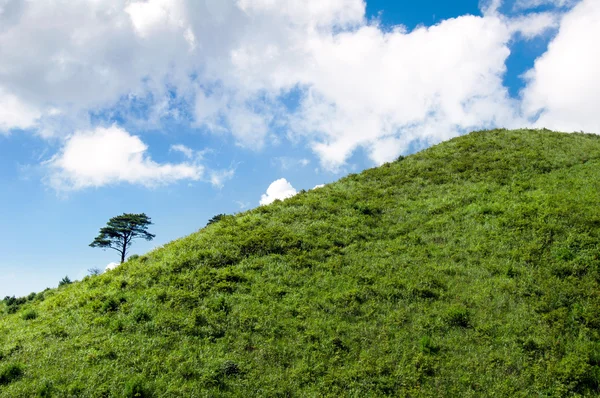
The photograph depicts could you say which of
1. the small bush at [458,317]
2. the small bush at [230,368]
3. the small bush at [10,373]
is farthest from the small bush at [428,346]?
the small bush at [10,373]

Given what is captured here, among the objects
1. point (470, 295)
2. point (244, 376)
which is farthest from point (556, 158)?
point (244, 376)

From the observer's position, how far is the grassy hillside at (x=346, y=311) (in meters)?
12.9

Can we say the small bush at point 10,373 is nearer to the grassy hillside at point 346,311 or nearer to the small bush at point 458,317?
the grassy hillside at point 346,311

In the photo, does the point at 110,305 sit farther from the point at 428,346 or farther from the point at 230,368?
the point at 428,346

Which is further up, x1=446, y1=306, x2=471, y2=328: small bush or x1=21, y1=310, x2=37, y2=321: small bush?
x1=21, y1=310, x2=37, y2=321: small bush

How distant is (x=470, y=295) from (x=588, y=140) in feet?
103

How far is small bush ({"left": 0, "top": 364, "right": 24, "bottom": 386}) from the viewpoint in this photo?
1254 centimetres

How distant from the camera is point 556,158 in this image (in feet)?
107

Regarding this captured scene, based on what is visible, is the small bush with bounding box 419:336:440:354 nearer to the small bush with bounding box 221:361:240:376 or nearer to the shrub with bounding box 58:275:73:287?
the small bush with bounding box 221:361:240:376

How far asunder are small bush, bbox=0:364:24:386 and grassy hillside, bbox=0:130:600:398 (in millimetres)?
55

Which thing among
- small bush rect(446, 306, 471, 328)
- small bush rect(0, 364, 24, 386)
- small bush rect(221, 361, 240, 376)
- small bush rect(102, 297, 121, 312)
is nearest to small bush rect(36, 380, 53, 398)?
small bush rect(0, 364, 24, 386)

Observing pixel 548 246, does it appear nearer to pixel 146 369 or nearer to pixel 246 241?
pixel 246 241

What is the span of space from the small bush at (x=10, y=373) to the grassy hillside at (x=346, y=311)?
6cm

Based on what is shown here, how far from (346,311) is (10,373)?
39.1 ft
